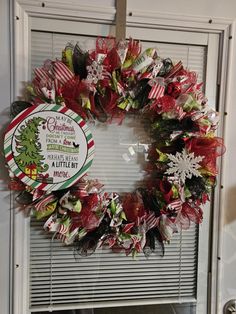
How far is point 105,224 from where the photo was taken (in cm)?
113

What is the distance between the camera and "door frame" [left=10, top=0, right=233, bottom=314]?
1.11 meters

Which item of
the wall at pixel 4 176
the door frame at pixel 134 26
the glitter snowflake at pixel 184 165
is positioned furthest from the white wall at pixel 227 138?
the wall at pixel 4 176

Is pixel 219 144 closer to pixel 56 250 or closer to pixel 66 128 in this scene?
pixel 66 128

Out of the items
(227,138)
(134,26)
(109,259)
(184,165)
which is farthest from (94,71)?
(109,259)

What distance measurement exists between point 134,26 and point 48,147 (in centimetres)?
50

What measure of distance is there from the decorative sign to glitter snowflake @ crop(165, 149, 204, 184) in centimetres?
27

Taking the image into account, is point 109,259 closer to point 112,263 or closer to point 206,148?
point 112,263

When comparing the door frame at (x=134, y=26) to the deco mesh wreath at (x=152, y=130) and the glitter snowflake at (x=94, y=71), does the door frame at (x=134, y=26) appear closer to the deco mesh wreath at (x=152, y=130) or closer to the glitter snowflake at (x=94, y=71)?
the deco mesh wreath at (x=152, y=130)

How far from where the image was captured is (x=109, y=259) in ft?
4.06

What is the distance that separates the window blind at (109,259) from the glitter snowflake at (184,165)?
0.42 feet

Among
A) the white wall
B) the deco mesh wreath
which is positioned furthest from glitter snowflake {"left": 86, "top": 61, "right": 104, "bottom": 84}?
the white wall

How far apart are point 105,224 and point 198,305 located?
1.64ft

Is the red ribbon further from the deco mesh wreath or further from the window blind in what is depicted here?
the window blind

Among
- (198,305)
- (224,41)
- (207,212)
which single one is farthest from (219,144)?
(198,305)
